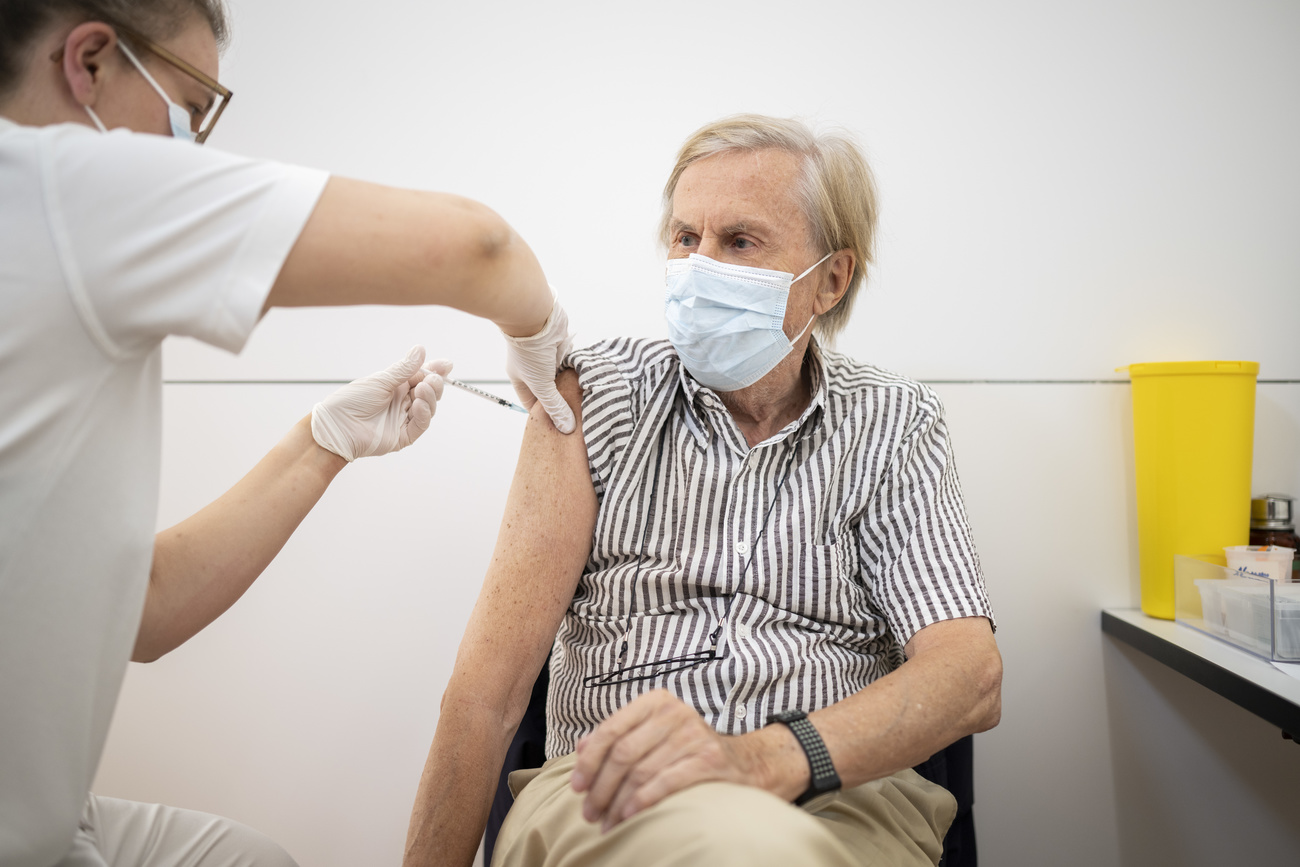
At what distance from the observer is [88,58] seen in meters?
0.72

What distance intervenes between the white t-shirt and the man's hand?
0.51 metres

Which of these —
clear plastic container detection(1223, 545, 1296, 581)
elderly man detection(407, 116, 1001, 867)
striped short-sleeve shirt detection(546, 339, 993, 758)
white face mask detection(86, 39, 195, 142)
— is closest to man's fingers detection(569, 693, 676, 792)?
elderly man detection(407, 116, 1001, 867)

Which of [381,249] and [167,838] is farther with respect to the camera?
[167,838]

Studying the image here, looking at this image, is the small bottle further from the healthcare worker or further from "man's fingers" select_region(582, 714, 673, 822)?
the healthcare worker

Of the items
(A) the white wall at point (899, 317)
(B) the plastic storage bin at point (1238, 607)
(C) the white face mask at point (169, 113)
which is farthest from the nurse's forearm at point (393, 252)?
(B) the plastic storage bin at point (1238, 607)

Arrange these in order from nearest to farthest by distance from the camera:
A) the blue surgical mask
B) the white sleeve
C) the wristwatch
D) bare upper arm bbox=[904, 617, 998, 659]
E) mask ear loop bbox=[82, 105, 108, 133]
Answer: the white sleeve < mask ear loop bbox=[82, 105, 108, 133] < the wristwatch < bare upper arm bbox=[904, 617, 998, 659] < the blue surgical mask

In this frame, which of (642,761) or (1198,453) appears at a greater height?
(1198,453)

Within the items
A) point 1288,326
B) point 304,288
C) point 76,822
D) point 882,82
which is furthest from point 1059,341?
point 76,822

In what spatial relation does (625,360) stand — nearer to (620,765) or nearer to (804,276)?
(804,276)

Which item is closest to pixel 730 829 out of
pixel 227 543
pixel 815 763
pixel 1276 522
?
pixel 815 763

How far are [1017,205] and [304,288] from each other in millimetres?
1721

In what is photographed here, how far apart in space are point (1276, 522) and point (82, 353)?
7.16ft

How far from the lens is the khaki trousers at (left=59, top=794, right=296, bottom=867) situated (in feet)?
3.28

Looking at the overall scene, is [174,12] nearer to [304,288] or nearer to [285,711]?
[304,288]
